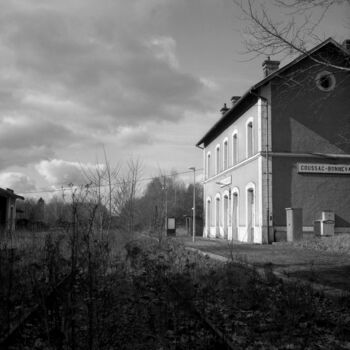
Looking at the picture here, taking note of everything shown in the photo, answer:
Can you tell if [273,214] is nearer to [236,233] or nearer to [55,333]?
[236,233]

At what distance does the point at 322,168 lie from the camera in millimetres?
23016

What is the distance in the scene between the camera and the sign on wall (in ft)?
75.2

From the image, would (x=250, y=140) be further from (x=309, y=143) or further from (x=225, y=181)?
(x=225, y=181)

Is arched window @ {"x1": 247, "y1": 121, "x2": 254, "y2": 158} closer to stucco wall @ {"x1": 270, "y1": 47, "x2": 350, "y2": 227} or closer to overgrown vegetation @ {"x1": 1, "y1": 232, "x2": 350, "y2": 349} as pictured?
A: stucco wall @ {"x1": 270, "y1": 47, "x2": 350, "y2": 227}

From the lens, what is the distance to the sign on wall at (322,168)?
2291 centimetres

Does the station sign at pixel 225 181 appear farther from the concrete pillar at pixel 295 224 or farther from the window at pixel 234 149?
the concrete pillar at pixel 295 224

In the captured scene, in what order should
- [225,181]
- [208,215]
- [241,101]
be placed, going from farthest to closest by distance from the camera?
[208,215], [225,181], [241,101]

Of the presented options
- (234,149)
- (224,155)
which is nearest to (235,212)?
(234,149)

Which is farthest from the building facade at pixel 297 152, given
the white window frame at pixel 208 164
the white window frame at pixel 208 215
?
the white window frame at pixel 208 164

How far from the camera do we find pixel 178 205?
239 feet

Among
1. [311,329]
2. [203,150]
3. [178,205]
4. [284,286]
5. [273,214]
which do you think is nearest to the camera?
[311,329]

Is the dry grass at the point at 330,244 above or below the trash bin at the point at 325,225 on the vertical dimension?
below

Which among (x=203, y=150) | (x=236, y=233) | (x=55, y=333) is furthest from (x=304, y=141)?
(x=55, y=333)

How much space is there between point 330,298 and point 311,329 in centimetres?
198
